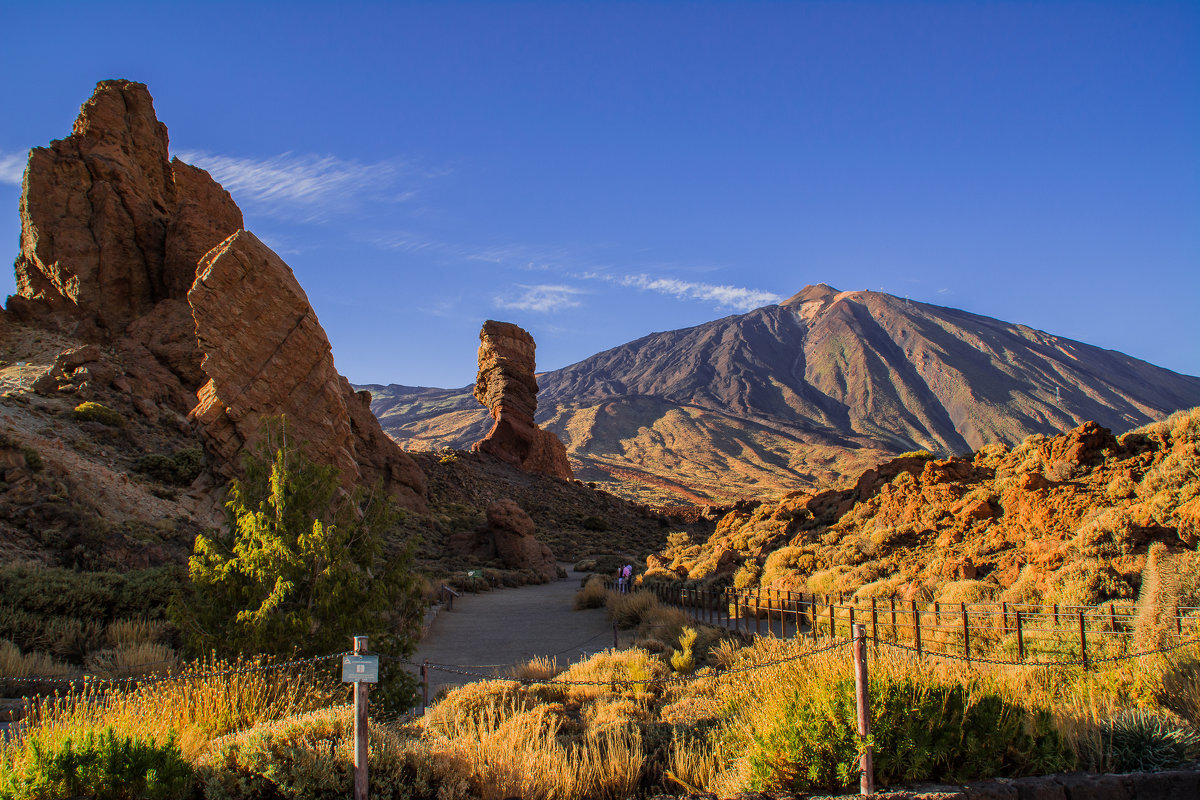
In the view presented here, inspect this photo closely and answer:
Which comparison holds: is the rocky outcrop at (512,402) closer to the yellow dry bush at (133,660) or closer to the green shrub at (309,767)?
the yellow dry bush at (133,660)

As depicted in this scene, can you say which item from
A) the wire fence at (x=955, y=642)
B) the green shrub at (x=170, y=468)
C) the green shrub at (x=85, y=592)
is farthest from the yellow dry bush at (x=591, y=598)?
the green shrub at (x=170, y=468)

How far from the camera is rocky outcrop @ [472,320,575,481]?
57844 mm

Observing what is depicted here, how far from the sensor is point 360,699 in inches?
185

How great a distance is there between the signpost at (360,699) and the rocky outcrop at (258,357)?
54.5ft

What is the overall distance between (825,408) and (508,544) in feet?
451

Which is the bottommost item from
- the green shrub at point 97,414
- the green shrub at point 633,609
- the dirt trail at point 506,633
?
the dirt trail at point 506,633

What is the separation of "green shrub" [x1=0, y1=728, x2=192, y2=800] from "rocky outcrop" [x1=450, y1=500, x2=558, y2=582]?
24.8m

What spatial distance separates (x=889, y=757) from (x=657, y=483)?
86580mm

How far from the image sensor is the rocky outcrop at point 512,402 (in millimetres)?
57844

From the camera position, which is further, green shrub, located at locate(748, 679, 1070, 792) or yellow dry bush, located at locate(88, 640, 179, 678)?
yellow dry bush, located at locate(88, 640, 179, 678)

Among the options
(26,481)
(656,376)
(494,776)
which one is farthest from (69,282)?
(656,376)

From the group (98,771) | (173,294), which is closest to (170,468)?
(173,294)

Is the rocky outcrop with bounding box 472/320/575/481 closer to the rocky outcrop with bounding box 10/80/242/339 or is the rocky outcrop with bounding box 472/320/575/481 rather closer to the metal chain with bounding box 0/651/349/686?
the rocky outcrop with bounding box 10/80/242/339

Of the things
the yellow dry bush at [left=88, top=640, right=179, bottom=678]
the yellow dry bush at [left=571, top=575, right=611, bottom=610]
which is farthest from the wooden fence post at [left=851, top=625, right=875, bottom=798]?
the yellow dry bush at [left=571, top=575, right=611, bottom=610]
